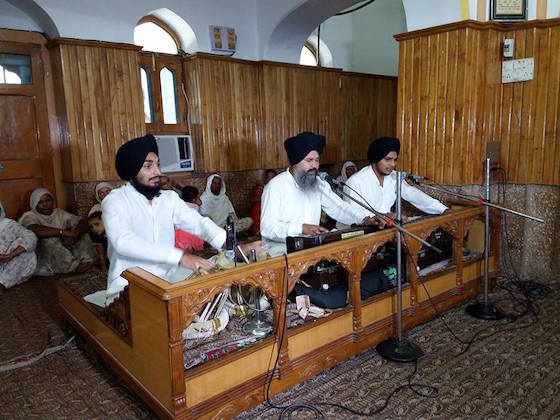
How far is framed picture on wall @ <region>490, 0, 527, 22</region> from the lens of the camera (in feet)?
14.1

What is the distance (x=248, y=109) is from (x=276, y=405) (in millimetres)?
5359

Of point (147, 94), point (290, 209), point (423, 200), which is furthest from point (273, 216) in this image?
point (147, 94)

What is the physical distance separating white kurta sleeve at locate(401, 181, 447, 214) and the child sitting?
3.53 m

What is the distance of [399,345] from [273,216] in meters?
1.37

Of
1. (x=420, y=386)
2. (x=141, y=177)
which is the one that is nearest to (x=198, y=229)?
(x=141, y=177)

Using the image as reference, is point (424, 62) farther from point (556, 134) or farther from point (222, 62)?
point (222, 62)

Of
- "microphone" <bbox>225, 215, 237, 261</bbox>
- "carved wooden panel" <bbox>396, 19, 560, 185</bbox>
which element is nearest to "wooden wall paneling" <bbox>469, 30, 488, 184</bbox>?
"carved wooden panel" <bbox>396, 19, 560, 185</bbox>

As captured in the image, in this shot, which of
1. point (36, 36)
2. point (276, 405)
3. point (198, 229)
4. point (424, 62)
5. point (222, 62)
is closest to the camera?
point (276, 405)

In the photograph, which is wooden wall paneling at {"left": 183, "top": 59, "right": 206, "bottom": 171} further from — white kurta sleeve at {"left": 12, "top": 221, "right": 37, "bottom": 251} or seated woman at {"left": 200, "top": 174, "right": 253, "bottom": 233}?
white kurta sleeve at {"left": 12, "top": 221, "right": 37, "bottom": 251}

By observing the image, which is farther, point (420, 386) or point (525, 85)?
point (525, 85)

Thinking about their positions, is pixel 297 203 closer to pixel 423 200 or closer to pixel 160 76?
pixel 423 200

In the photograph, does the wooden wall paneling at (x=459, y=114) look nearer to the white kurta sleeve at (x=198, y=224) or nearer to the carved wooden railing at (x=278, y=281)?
the carved wooden railing at (x=278, y=281)

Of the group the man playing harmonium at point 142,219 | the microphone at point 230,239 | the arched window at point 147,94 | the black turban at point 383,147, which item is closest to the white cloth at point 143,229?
the man playing harmonium at point 142,219

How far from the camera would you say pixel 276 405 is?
8.19ft
